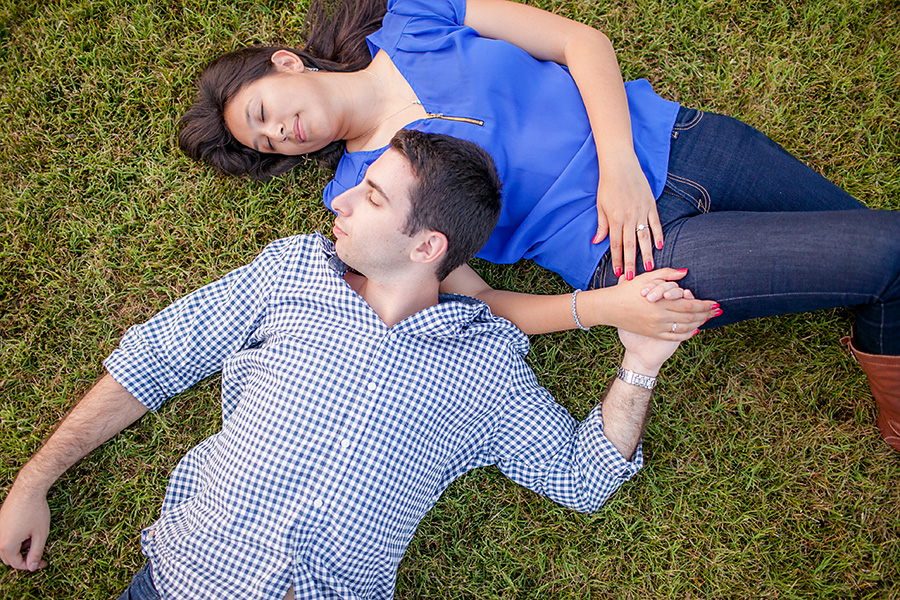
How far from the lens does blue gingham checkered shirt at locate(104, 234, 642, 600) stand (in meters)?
2.54

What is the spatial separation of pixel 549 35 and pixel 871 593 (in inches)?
134

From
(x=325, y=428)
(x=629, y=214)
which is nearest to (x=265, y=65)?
(x=325, y=428)

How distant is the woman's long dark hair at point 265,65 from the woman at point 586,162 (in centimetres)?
3

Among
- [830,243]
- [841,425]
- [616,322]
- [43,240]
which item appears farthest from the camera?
A: [43,240]

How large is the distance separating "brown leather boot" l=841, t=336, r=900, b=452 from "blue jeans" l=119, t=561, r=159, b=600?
11.9ft

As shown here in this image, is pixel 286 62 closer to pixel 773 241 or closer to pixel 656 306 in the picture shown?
pixel 656 306

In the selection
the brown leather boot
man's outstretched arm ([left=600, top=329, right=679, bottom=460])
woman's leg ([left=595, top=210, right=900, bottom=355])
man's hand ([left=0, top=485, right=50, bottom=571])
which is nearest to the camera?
woman's leg ([left=595, top=210, right=900, bottom=355])

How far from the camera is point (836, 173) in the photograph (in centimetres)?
328

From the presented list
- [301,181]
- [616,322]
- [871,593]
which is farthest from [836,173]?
[301,181]

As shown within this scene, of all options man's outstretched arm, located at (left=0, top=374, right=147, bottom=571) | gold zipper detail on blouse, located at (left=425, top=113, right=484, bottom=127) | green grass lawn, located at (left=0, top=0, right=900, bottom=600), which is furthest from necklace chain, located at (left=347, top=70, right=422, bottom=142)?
man's outstretched arm, located at (left=0, top=374, right=147, bottom=571)

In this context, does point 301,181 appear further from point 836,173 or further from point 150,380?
point 836,173

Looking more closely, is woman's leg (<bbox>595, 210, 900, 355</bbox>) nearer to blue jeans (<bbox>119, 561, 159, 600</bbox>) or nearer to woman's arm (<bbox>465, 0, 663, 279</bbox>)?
woman's arm (<bbox>465, 0, 663, 279</bbox>)

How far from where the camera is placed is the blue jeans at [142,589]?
2740mm

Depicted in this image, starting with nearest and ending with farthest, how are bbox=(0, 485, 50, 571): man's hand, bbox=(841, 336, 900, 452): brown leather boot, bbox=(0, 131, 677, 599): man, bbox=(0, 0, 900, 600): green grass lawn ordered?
bbox=(0, 131, 677, 599): man → bbox=(841, 336, 900, 452): brown leather boot → bbox=(0, 485, 50, 571): man's hand → bbox=(0, 0, 900, 600): green grass lawn
